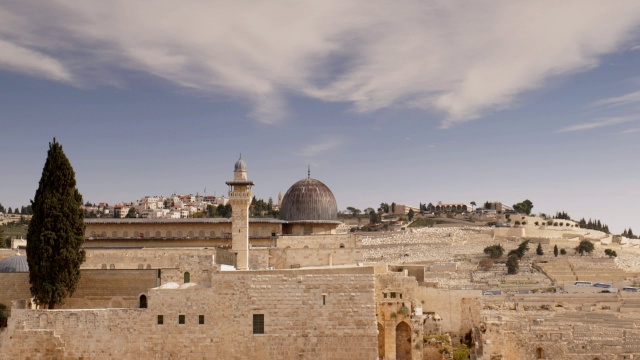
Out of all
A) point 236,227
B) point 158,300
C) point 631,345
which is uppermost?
point 236,227

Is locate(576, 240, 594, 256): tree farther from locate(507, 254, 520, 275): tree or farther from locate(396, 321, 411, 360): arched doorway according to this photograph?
locate(396, 321, 411, 360): arched doorway

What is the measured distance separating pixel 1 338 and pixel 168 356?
515 centimetres

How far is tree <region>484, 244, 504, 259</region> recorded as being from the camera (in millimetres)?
72188

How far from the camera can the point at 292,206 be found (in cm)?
3475

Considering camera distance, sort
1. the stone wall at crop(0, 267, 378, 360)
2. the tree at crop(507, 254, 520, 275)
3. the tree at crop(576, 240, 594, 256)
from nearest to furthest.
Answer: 1. the stone wall at crop(0, 267, 378, 360)
2. the tree at crop(507, 254, 520, 275)
3. the tree at crop(576, 240, 594, 256)

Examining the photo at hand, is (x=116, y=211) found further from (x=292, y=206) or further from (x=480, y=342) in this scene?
(x=480, y=342)

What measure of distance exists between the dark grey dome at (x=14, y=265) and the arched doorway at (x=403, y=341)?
41.9 feet

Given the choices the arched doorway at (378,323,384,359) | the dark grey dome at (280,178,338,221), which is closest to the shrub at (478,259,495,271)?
the dark grey dome at (280,178,338,221)

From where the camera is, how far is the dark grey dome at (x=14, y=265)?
27.1m

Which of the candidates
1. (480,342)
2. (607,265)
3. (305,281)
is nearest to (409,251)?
(607,265)

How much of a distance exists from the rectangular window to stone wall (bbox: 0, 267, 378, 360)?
0.10 meters

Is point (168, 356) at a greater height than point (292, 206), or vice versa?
point (292, 206)

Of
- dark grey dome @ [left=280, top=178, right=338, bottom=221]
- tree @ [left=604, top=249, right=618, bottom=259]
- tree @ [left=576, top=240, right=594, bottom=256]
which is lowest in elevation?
tree @ [left=604, top=249, right=618, bottom=259]

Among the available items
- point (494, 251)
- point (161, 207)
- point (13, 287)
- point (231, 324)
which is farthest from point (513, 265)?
point (161, 207)
